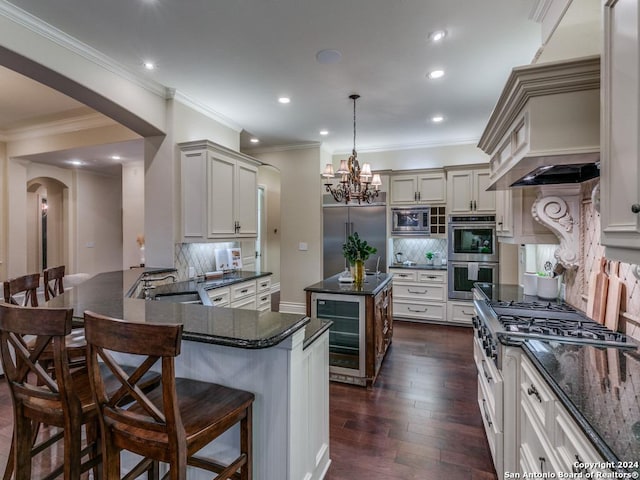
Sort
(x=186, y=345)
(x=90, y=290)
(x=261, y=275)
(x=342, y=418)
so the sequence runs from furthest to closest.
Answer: (x=261, y=275) < (x=342, y=418) < (x=90, y=290) < (x=186, y=345)

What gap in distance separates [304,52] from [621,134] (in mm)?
2542

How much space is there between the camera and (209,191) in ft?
12.5

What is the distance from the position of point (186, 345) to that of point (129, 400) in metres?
0.31

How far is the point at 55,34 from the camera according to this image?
2.58 m

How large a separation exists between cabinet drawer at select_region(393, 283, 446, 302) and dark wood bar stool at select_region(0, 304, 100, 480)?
4.59 m

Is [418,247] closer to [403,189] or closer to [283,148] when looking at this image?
[403,189]

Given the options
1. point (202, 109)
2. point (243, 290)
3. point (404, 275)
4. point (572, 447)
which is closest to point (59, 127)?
point (202, 109)

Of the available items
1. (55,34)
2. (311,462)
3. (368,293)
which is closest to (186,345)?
(311,462)

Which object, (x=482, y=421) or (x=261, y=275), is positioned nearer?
(x=482, y=421)

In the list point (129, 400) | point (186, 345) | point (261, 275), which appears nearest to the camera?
point (129, 400)

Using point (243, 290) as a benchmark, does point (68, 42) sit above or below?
above

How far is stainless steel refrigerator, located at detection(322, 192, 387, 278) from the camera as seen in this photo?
18.0 feet

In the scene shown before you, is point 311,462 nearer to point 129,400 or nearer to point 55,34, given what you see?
point 129,400

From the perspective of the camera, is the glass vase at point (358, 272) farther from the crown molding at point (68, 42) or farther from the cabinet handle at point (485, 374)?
the crown molding at point (68, 42)
